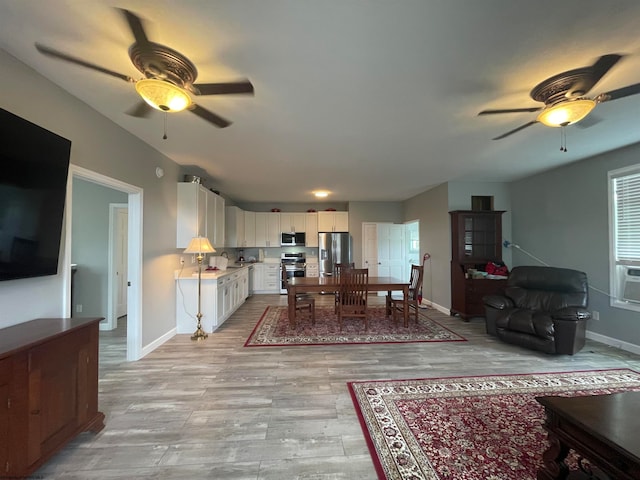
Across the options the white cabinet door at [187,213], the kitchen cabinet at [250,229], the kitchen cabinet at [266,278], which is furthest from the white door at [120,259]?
the kitchen cabinet at [266,278]

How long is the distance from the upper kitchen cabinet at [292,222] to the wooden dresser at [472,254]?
3855 mm

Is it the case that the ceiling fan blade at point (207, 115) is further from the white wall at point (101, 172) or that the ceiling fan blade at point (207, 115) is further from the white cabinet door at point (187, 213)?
the white cabinet door at point (187, 213)

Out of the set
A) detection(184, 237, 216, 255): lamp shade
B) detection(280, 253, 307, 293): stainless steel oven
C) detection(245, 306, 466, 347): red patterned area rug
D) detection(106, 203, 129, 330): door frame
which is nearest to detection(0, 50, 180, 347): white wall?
detection(184, 237, 216, 255): lamp shade

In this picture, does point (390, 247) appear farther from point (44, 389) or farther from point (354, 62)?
point (44, 389)

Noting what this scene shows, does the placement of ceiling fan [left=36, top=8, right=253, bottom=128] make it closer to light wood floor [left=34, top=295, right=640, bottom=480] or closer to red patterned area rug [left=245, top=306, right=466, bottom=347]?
light wood floor [left=34, top=295, right=640, bottom=480]

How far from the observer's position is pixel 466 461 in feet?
5.25

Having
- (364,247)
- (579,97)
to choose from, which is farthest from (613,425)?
(364,247)

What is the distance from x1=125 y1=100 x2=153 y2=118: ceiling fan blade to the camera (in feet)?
7.04

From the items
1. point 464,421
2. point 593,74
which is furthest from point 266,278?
point 593,74

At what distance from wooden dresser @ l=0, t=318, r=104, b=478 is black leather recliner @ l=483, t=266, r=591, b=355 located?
4347 millimetres

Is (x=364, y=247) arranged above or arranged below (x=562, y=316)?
above

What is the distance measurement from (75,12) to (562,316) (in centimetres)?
490

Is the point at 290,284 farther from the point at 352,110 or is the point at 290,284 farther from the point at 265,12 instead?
the point at 265,12

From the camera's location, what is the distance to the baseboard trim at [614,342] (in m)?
3.18
